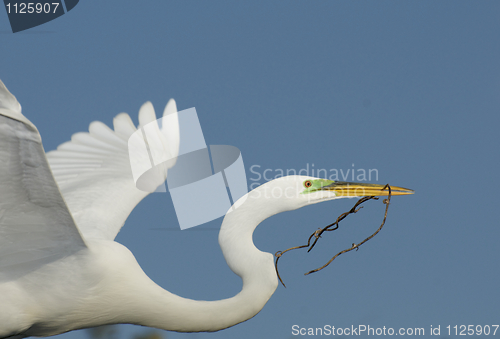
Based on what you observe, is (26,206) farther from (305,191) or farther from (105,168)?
(105,168)

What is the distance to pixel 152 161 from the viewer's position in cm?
546

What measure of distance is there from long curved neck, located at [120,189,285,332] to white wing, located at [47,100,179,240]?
1.17 metres

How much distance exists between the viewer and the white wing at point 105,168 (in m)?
4.66

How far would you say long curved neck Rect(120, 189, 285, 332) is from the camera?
3.38 metres

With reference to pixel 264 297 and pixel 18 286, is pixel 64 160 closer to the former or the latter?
pixel 18 286

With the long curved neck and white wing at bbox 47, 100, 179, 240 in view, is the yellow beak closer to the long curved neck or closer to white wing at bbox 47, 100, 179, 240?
the long curved neck

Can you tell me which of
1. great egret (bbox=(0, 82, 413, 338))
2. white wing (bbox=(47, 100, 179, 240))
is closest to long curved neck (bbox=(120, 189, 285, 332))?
great egret (bbox=(0, 82, 413, 338))

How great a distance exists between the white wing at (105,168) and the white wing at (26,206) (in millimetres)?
1199

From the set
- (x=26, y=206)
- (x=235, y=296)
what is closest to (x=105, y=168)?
(x=26, y=206)

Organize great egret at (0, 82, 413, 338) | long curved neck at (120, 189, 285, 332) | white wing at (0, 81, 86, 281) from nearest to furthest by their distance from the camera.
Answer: white wing at (0, 81, 86, 281), great egret at (0, 82, 413, 338), long curved neck at (120, 189, 285, 332)

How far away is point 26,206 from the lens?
279 centimetres

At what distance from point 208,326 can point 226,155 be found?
2662mm

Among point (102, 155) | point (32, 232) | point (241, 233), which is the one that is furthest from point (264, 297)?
point (102, 155)

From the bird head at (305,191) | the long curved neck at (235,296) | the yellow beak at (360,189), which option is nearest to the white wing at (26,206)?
the long curved neck at (235,296)
